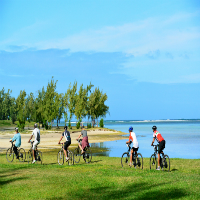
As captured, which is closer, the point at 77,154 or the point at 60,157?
the point at 60,157

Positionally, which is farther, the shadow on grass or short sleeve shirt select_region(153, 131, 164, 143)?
short sleeve shirt select_region(153, 131, 164, 143)

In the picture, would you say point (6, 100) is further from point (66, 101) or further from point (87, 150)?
point (87, 150)

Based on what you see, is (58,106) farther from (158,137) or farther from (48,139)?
(158,137)

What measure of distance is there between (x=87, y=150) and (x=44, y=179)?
269 inches

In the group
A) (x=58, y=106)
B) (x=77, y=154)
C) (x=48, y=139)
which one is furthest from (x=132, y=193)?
(x=58, y=106)

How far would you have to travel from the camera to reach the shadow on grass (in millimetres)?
8625

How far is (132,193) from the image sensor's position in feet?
29.5

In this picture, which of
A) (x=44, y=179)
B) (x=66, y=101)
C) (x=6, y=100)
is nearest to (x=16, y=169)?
(x=44, y=179)

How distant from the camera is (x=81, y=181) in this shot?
429 inches

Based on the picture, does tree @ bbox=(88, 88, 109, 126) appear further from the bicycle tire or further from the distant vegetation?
the bicycle tire

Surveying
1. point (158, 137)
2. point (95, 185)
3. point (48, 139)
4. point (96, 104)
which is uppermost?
point (96, 104)

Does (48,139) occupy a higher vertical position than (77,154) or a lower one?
lower

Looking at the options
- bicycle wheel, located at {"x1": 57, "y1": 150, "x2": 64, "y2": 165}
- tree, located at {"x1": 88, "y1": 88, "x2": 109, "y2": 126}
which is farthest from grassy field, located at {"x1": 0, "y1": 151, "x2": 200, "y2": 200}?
tree, located at {"x1": 88, "y1": 88, "x2": 109, "y2": 126}

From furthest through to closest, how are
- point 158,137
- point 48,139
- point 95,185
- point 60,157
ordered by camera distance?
point 48,139
point 60,157
point 158,137
point 95,185
